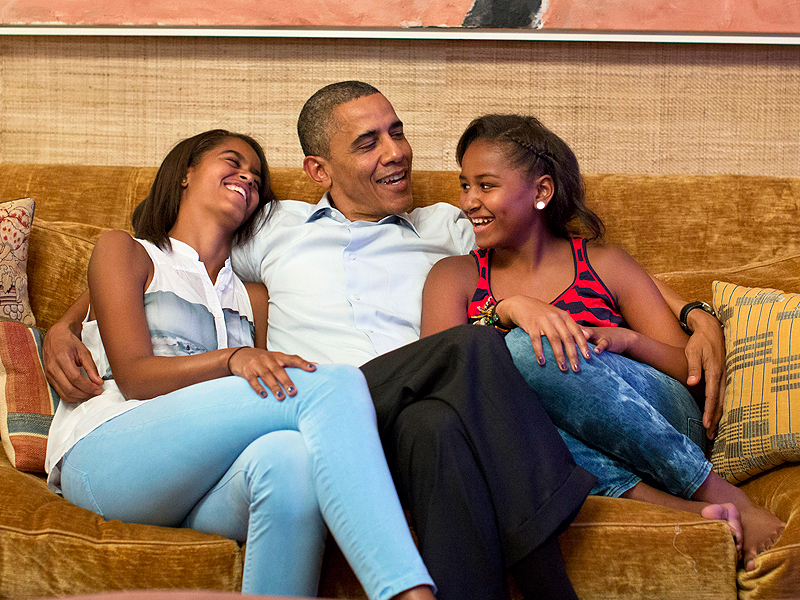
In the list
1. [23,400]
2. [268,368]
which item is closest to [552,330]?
[268,368]

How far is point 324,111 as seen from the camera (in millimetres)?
1815

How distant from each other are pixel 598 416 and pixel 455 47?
1.36 metres

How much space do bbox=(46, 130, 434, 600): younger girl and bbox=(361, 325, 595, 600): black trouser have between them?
0.24 feet

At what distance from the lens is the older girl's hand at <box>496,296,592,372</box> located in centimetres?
124

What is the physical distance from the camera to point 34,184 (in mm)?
1872

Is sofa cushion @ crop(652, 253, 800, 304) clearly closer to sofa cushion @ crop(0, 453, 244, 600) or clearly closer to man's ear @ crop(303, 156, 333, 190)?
man's ear @ crop(303, 156, 333, 190)

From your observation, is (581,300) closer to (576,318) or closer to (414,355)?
(576,318)

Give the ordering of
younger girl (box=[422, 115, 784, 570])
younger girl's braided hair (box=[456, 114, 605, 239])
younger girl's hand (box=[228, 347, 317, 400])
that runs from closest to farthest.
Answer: younger girl's hand (box=[228, 347, 317, 400]) < younger girl (box=[422, 115, 784, 570]) < younger girl's braided hair (box=[456, 114, 605, 239])

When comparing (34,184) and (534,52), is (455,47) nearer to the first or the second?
(534,52)

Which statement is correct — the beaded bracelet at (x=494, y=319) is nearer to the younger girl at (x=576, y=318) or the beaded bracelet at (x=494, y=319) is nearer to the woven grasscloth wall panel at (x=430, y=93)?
the younger girl at (x=576, y=318)

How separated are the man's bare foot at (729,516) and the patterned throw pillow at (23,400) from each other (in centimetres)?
123

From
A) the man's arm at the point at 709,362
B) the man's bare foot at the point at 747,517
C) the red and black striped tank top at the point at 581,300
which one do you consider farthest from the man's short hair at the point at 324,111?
the man's bare foot at the point at 747,517

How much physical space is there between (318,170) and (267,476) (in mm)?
1037

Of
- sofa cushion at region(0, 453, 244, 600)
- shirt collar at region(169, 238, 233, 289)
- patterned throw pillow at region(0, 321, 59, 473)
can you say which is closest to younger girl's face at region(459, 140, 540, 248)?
shirt collar at region(169, 238, 233, 289)
